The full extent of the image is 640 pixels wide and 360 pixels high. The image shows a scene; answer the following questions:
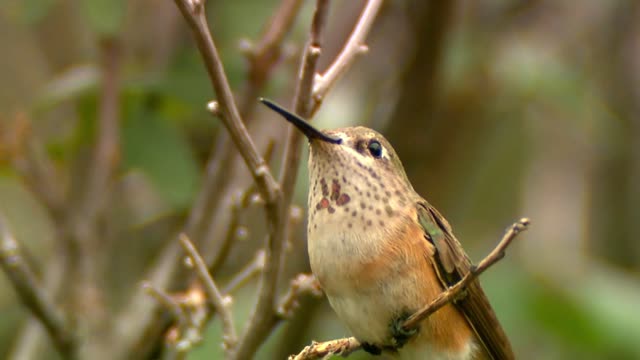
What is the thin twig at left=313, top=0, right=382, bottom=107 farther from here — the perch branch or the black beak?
the perch branch

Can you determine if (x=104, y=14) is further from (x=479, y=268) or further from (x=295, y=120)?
(x=479, y=268)

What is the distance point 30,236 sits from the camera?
15.2 ft

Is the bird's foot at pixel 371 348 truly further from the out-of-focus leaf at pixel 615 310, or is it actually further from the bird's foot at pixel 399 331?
the out-of-focus leaf at pixel 615 310

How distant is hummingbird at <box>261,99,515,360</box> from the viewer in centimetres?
243

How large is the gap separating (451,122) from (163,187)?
2.00 m

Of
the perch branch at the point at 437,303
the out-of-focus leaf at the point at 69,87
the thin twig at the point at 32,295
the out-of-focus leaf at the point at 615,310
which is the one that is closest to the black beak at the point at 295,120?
the perch branch at the point at 437,303

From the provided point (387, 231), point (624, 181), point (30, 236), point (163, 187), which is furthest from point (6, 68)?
point (624, 181)

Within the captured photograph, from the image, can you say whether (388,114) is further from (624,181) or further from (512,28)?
(624,181)

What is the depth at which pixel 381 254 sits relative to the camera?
8.06ft

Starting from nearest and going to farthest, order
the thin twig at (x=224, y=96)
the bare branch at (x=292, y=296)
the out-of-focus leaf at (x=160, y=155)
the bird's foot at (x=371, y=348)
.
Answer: the thin twig at (x=224, y=96)
the bare branch at (x=292, y=296)
the bird's foot at (x=371, y=348)
the out-of-focus leaf at (x=160, y=155)

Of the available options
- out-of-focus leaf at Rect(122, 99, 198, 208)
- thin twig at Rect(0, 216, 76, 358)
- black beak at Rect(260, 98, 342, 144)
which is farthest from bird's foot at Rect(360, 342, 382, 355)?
out-of-focus leaf at Rect(122, 99, 198, 208)

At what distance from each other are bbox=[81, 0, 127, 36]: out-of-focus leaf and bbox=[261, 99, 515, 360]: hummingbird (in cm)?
103

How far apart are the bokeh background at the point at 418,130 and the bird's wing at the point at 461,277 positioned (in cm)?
64

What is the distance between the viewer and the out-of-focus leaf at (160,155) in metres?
3.57
